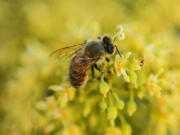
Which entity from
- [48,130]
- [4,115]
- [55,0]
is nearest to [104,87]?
A: [48,130]

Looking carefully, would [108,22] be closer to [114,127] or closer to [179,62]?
[179,62]

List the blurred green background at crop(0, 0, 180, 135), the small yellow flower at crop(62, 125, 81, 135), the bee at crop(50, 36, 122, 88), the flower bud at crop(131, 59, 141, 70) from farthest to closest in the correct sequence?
1. the blurred green background at crop(0, 0, 180, 135)
2. the small yellow flower at crop(62, 125, 81, 135)
3. the bee at crop(50, 36, 122, 88)
4. the flower bud at crop(131, 59, 141, 70)

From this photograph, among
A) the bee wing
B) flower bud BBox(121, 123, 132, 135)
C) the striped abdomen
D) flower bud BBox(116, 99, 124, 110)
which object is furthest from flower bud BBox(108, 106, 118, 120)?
the bee wing

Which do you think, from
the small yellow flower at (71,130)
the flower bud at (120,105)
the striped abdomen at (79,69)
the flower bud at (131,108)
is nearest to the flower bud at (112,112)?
the flower bud at (120,105)

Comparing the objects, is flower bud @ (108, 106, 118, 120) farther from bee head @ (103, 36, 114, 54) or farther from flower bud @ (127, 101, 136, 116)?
bee head @ (103, 36, 114, 54)

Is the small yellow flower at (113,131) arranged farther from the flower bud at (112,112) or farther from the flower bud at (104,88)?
the flower bud at (104,88)
